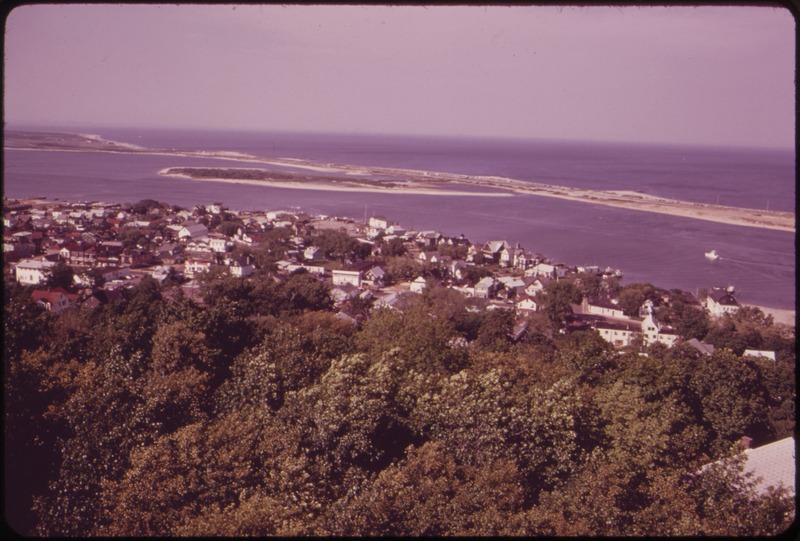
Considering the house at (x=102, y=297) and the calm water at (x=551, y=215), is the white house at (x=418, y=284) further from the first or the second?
the house at (x=102, y=297)

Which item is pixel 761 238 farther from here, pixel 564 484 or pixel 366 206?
pixel 564 484

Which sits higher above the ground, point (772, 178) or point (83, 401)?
point (772, 178)

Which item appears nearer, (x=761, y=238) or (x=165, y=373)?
(x=165, y=373)

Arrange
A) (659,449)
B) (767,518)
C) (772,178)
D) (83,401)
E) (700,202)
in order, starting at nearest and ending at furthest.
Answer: (767,518)
(83,401)
(659,449)
(700,202)
(772,178)

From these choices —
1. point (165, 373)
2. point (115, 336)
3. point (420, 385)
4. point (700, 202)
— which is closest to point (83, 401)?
point (165, 373)

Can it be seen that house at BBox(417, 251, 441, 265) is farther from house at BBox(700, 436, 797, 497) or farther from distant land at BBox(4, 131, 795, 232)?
distant land at BBox(4, 131, 795, 232)

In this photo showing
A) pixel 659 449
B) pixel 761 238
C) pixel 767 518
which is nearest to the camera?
pixel 767 518
